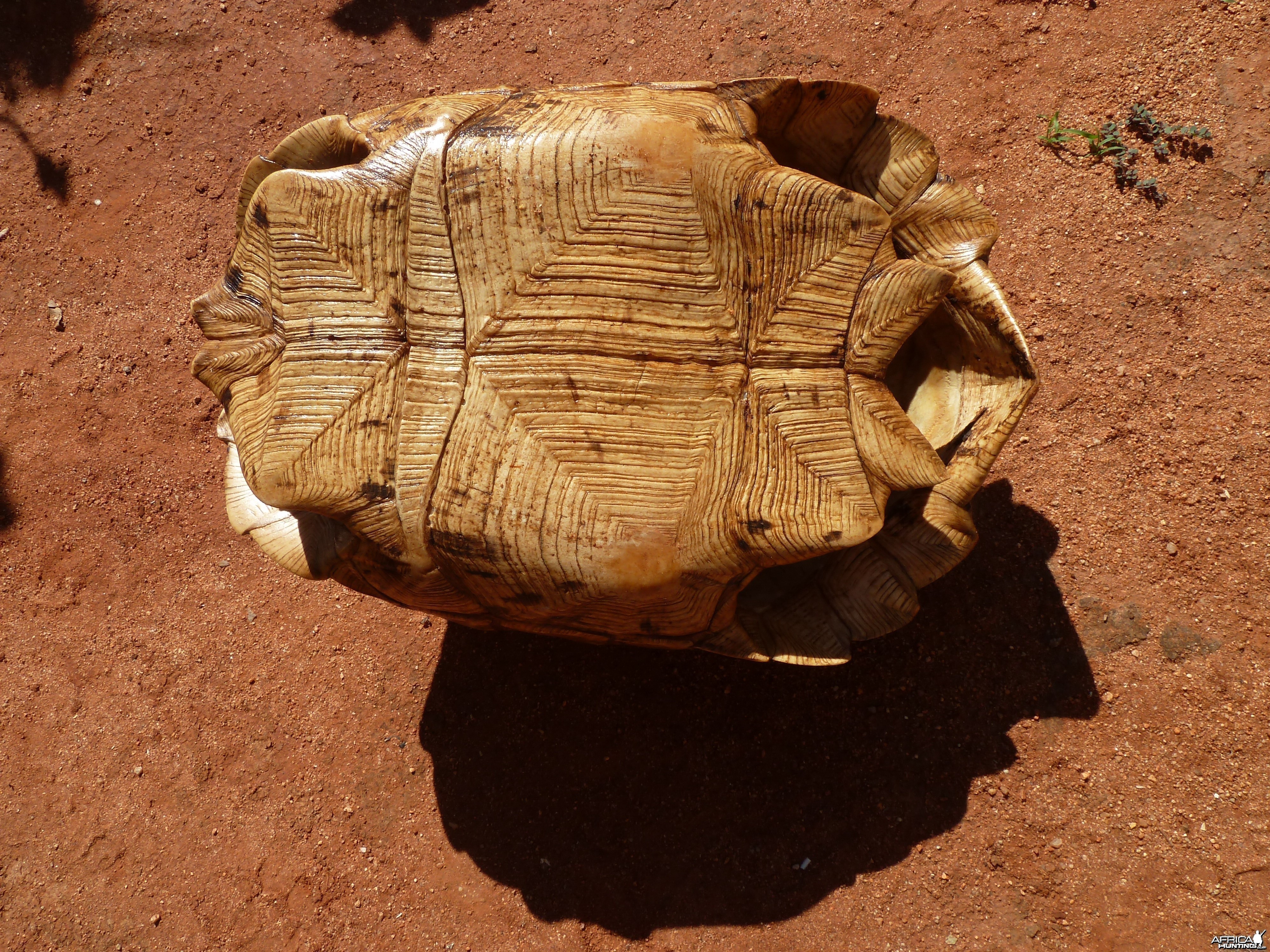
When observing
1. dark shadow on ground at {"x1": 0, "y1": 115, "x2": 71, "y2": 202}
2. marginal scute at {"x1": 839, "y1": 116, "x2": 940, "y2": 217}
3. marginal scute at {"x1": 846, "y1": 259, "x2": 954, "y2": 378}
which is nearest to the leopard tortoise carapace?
marginal scute at {"x1": 846, "y1": 259, "x2": 954, "y2": 378}

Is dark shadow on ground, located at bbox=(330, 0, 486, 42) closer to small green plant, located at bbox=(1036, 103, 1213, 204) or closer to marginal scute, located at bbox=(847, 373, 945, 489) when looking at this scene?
small green plant, located at bbox=(1036, 103, 1213, 204)

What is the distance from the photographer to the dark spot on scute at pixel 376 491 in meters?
2.51

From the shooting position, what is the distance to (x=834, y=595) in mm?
3152

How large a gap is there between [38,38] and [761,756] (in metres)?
6.59

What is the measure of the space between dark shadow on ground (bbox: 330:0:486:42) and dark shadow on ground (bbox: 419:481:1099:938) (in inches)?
160

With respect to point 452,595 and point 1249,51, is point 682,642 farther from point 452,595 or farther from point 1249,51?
point 1249,51

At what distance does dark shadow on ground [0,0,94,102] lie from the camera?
16.8 ft

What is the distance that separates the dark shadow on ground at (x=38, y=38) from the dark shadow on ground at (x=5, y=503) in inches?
101

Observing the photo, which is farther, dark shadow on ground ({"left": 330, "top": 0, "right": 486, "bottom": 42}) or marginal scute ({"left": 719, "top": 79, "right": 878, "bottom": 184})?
dark shadow on ground ({"left": 330, "top": 0, "right": 486, "bottom": 42})

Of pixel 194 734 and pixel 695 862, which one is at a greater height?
pixel 695 862

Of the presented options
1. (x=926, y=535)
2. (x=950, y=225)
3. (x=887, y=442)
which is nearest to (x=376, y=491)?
(x=887, y=442)

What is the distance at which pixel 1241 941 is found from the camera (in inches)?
130

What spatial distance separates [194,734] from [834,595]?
12.1 ft

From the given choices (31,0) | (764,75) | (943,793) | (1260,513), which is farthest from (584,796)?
(31,0)
